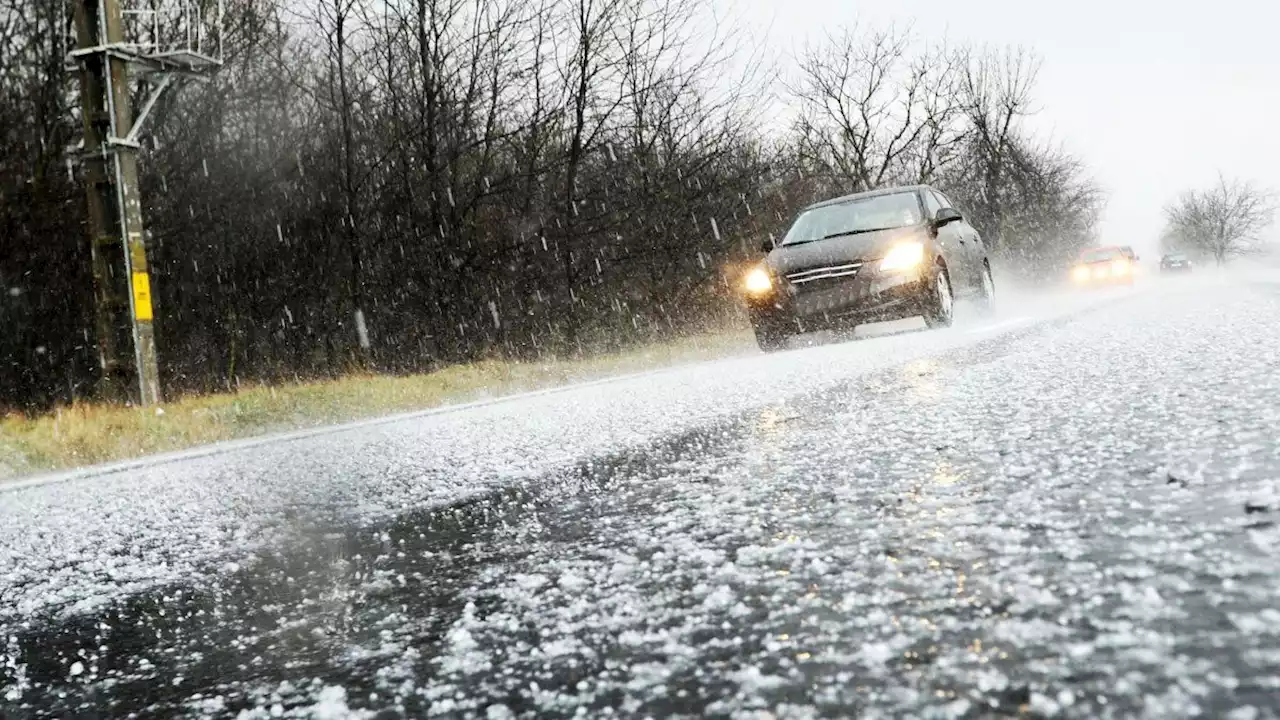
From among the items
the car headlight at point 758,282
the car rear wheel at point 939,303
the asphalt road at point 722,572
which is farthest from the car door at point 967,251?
the asphalt road at point 722,572

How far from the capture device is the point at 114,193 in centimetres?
1098

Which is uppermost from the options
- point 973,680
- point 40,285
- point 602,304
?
point 40,285

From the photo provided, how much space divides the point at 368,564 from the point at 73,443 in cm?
592

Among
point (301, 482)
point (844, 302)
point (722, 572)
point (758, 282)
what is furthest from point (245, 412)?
point (722, 572)

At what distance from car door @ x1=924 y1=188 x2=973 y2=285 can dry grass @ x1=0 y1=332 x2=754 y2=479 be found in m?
3.07

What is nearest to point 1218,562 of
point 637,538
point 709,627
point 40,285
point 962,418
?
point 709,627

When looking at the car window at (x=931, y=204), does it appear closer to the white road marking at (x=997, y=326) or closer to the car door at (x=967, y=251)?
the car door at (x=967, y=251)

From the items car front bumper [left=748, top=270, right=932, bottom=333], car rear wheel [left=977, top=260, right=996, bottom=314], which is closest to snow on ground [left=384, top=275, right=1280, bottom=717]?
car front bumper [left=748, top=270, right=932, bottom=333]

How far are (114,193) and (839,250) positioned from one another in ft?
24.0

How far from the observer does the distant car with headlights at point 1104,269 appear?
114 ft

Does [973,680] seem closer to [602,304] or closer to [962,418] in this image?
[962,418]

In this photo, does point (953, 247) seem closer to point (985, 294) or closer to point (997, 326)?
point (997, 326)

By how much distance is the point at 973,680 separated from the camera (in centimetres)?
168

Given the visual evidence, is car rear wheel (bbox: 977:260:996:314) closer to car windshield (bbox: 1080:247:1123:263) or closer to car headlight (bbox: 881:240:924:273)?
car headlight (bbox: 881:240:924:273)
